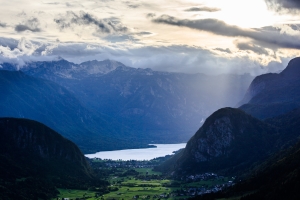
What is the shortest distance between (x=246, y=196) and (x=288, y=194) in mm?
21761

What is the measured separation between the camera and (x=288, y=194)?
182 metres

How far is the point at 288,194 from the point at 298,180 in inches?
424

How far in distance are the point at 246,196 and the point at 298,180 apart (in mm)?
21679

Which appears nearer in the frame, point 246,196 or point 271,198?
point 271,198

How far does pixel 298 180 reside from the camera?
19012cm

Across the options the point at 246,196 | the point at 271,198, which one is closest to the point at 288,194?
the point at 271,198

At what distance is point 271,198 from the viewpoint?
18462 cm

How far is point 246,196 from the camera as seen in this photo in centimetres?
19988

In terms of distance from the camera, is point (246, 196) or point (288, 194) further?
→ point (246, 196)

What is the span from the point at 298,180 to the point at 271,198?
549 inches

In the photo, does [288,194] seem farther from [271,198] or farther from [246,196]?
[246,196]
